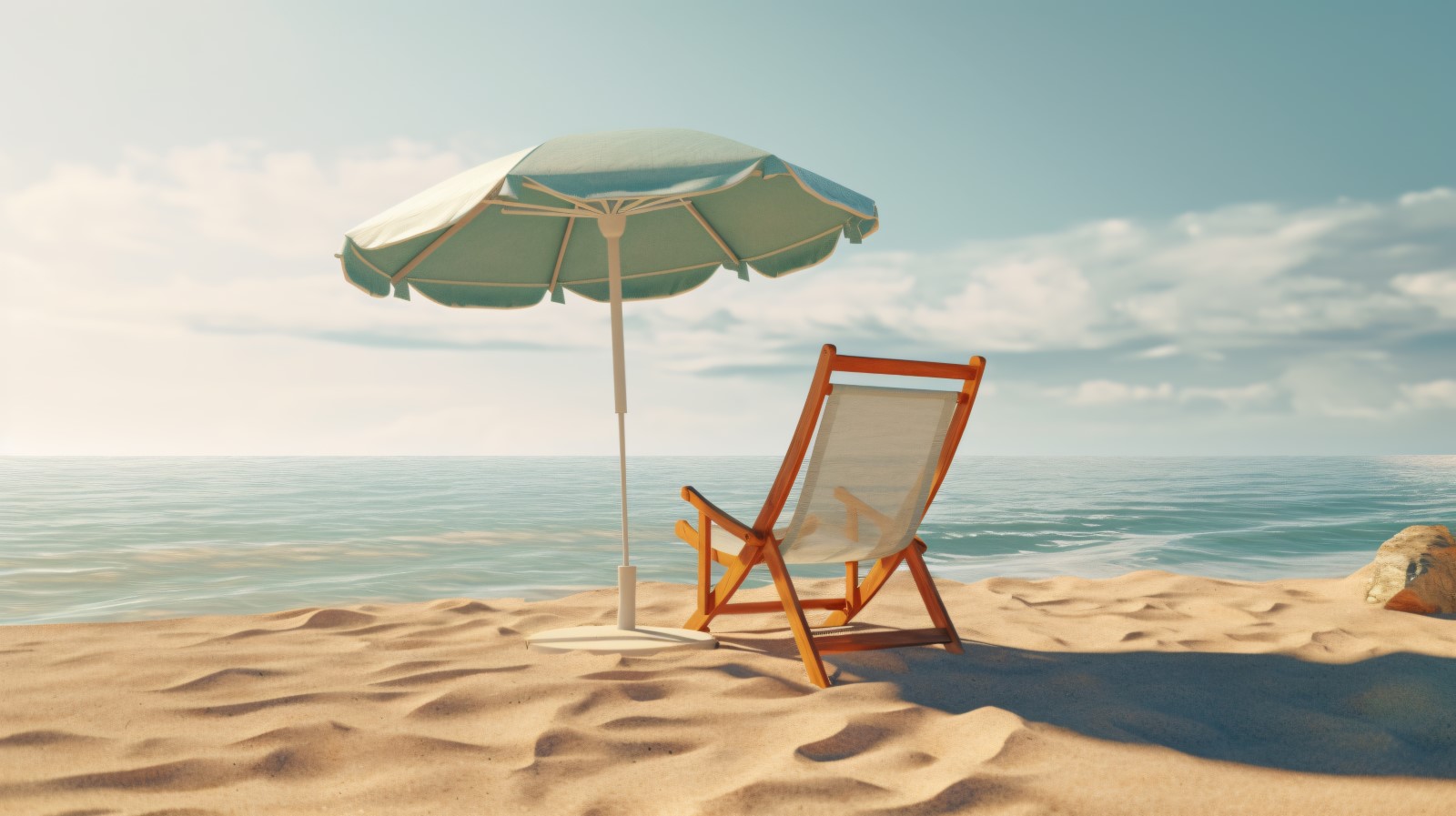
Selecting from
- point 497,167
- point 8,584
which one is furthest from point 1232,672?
point 8,584

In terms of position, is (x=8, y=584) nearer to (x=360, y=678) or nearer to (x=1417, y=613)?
(x=360, y=678)

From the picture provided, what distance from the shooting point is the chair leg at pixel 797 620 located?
324 centimetres

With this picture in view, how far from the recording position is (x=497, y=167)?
359 centimetres

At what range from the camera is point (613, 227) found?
4273 millimetres

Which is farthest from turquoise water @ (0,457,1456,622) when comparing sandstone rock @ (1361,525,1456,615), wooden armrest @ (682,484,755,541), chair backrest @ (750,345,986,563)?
chair backrest @ (750,345,986,563)

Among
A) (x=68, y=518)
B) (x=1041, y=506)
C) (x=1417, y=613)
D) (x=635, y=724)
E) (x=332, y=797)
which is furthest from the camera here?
(x=1041, y=506)

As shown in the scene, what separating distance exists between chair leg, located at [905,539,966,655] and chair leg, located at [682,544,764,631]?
2.46 feet

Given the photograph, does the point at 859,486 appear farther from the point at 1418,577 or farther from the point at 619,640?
the point at 1418,577

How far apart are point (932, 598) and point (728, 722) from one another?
1.43 m

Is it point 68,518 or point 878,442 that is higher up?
point 878,442

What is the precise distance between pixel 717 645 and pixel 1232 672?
85.9 inches

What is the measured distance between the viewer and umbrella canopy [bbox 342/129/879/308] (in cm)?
327

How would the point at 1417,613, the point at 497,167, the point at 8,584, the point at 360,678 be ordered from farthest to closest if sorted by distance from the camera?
1. the point at 8,584
2. the point at 1417,613
3. the point at 497,167
4. the point at 360,678

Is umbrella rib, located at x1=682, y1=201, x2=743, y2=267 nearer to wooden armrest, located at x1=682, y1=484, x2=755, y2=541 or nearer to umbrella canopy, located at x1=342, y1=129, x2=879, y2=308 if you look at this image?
umbrella canopy, located at x1=342, y1=129, x2=879, y2=308
